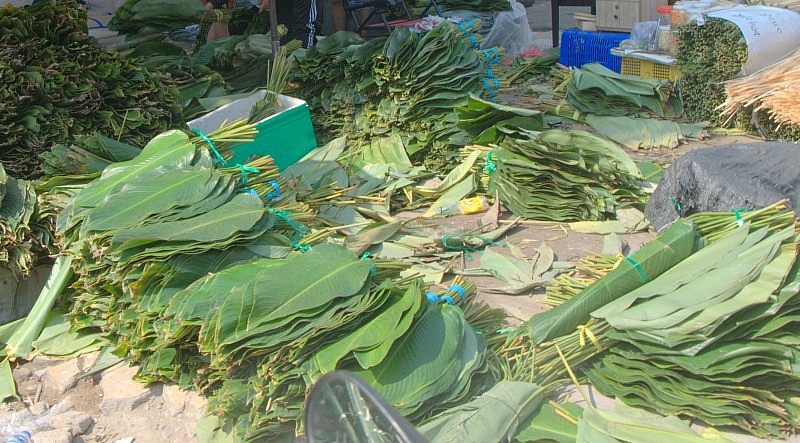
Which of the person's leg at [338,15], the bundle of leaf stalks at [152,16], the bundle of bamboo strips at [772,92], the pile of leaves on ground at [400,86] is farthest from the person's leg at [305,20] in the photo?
the bundle of bamboo strips at [772,92]

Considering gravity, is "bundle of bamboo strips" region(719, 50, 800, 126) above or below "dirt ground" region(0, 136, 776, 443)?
above

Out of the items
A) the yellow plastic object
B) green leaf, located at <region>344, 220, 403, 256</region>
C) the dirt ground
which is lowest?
the dirt ground

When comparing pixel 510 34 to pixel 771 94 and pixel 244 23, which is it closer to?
pixel 244 23

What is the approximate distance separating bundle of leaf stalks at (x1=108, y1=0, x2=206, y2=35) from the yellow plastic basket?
4.40m

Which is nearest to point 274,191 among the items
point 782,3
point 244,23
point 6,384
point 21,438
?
point 6,384

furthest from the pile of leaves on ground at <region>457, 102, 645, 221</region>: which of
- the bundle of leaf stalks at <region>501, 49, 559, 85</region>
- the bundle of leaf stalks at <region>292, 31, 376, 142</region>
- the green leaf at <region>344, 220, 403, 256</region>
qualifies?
the bundle of leaf stalks at <region>501, 49, 559, 85</region>

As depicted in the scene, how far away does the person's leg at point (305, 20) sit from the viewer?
7430mm

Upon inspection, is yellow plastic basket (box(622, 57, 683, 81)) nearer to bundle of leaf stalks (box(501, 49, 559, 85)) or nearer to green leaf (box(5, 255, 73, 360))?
bundle of leaf stalks (box(501, 49, 559, 85))

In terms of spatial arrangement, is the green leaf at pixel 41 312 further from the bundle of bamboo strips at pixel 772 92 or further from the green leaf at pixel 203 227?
the bundle of bamboo strips at pixel 772 92

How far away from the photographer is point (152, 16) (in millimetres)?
8156

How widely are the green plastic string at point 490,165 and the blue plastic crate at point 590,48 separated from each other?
2739mm

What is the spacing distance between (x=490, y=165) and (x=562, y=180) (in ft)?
2.04

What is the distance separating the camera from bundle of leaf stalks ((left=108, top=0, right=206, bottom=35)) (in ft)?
26.7

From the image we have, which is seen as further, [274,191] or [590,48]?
[590,48]
